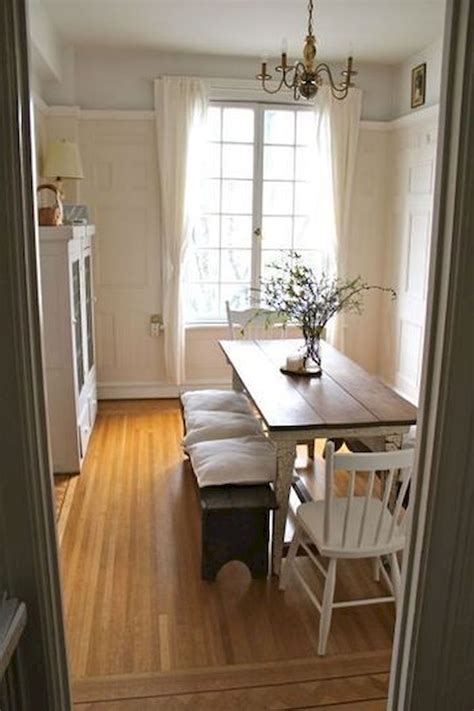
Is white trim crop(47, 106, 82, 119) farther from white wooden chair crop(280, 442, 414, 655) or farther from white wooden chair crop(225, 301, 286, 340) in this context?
white wooden chair crop(280, 442, 414, 655)

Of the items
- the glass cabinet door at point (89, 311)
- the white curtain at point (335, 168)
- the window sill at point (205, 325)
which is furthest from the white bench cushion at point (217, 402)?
the white curtain at point (335, 168)

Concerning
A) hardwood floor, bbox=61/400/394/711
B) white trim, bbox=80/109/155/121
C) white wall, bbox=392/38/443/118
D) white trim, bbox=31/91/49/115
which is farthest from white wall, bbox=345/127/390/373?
hardwood floor, bbox=61/400/394/711

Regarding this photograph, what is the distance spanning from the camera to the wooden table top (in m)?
2.57

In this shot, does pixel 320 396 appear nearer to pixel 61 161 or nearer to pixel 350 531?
pixel 350 531

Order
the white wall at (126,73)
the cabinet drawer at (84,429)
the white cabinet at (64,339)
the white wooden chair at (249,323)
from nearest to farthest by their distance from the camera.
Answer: the white cabinet at (64,339), the cabinet drawer at (84,429), the white wooden chair at (249,323), the white wall at (126,73)

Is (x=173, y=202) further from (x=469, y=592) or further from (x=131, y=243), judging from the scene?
(x=469, y=592)

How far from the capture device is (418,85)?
4746 mm

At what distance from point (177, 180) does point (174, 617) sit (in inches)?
138

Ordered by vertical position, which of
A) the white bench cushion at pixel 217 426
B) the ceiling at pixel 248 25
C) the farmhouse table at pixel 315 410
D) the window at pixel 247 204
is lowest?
the white bench cushion at pixel 217 426

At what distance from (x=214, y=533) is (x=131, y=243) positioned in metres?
3.11

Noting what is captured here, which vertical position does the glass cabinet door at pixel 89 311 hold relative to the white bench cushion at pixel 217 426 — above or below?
above

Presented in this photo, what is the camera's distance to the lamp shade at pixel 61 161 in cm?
417

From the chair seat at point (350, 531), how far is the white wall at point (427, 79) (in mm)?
3146

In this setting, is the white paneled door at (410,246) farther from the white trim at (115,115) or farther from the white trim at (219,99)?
the white trim at (115,115)
